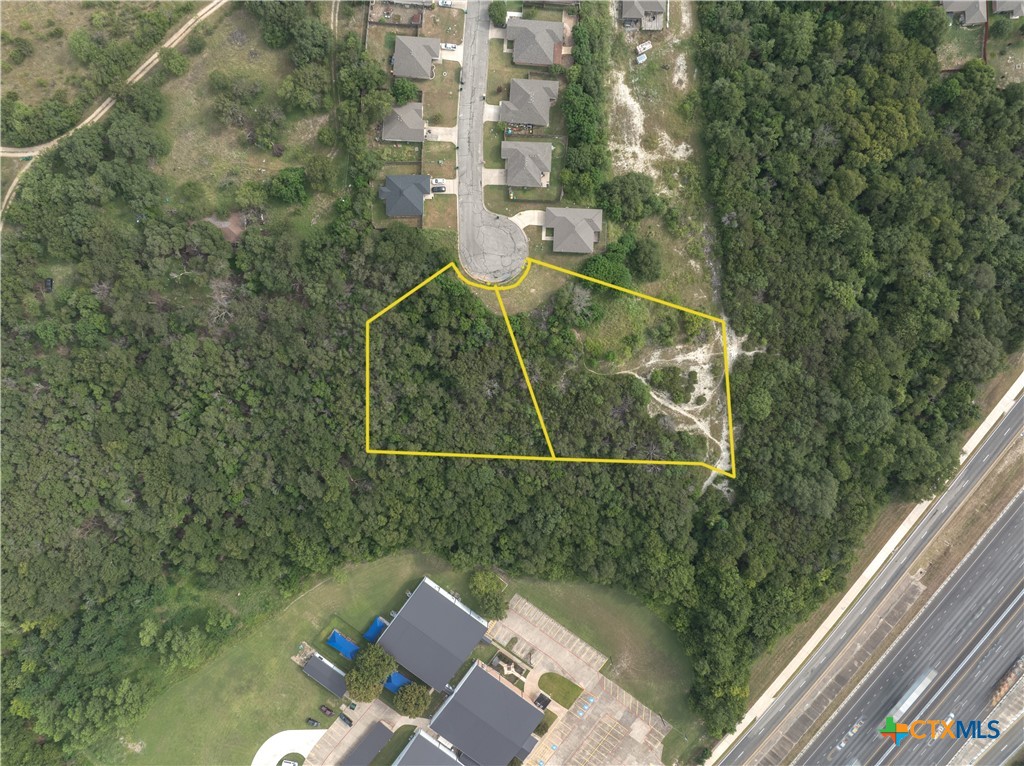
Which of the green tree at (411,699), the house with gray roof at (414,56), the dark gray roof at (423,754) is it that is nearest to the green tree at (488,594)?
the green tree at (411,699)

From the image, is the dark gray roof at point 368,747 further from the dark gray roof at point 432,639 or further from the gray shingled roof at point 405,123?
the gray shingled roof at point 405,123

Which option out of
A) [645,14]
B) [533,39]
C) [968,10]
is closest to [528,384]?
[533,39]

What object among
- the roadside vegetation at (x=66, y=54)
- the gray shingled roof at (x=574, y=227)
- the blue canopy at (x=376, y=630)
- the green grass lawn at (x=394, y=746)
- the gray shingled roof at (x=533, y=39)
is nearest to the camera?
the roadside vegetation at (x=66, y=54)

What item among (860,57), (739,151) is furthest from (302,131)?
(860,57)

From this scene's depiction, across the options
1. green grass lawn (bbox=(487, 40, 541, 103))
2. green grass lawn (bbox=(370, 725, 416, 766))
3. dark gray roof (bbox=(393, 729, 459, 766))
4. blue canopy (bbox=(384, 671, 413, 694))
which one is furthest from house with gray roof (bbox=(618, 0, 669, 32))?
green grass lawn (bbox=(370, 725, 416, 766))

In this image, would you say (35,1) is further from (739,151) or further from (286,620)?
(739,151)

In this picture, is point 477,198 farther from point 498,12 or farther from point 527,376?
point 527,376
